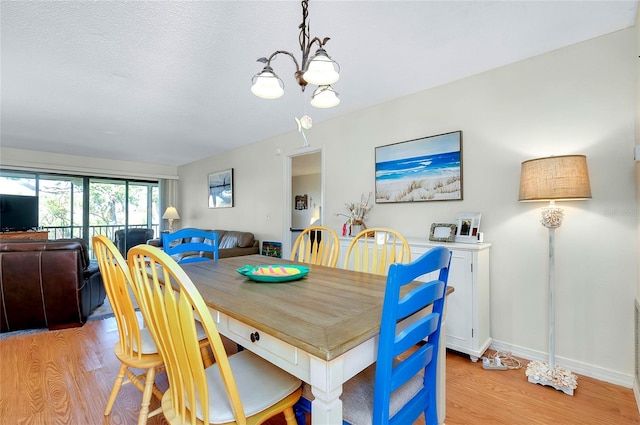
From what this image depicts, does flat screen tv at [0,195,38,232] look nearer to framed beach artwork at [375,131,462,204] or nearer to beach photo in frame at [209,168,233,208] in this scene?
beach photo in frame at [209,168,233,208]

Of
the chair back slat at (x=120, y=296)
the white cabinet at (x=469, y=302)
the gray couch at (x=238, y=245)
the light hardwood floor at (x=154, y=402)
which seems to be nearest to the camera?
the chair back slat at (x=120, y=296)

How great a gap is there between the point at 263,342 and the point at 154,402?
4.15ft

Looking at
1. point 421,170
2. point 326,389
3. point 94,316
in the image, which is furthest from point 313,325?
point 94,316

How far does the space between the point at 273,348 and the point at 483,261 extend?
191 centimetres

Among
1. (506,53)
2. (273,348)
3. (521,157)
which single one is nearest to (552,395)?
(521,157)

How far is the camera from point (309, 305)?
3.57ft

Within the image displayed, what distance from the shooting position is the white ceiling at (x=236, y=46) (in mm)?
1698

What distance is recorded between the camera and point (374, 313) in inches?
39.8

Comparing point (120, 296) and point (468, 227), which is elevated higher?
point (468, 227)

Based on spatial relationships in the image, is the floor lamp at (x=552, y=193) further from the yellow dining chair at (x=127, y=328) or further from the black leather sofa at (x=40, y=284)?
the black leather sofa at (x=40, y=284)

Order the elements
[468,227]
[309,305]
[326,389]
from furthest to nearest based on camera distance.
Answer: [468,227], [309,305], [326,389]

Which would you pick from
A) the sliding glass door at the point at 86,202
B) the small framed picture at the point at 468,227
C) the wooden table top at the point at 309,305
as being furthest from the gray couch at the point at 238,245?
the small framed picture at the point at 468,227

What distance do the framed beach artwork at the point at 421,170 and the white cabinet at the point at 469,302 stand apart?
0.58 meters

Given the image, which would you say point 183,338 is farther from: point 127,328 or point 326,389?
point 127,328
